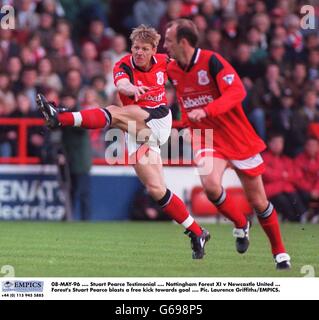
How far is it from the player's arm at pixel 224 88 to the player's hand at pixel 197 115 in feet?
0.24

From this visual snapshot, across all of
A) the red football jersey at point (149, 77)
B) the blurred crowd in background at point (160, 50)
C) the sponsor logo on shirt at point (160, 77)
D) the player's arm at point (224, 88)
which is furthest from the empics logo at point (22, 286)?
the blurred crowd in background at point (160, 50)

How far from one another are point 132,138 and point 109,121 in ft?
1.14

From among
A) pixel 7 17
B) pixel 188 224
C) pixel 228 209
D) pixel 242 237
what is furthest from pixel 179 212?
pixel 7 17

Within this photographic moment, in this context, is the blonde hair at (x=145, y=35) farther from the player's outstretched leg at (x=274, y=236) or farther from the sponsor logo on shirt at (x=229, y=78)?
the player's outstretched leg at (x=274, y=236)

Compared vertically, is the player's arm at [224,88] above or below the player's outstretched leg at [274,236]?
above

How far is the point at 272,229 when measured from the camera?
25.3 feet

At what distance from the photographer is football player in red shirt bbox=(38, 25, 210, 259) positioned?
820cm

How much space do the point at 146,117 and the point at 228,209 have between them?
1.04 m

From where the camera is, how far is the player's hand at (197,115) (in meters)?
7.16

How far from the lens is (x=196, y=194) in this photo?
13.0m

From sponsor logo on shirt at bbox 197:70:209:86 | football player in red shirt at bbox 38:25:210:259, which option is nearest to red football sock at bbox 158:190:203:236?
football player in red shirt at bbox 38:25:210:259

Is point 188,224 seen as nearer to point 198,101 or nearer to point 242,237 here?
point 242,237
